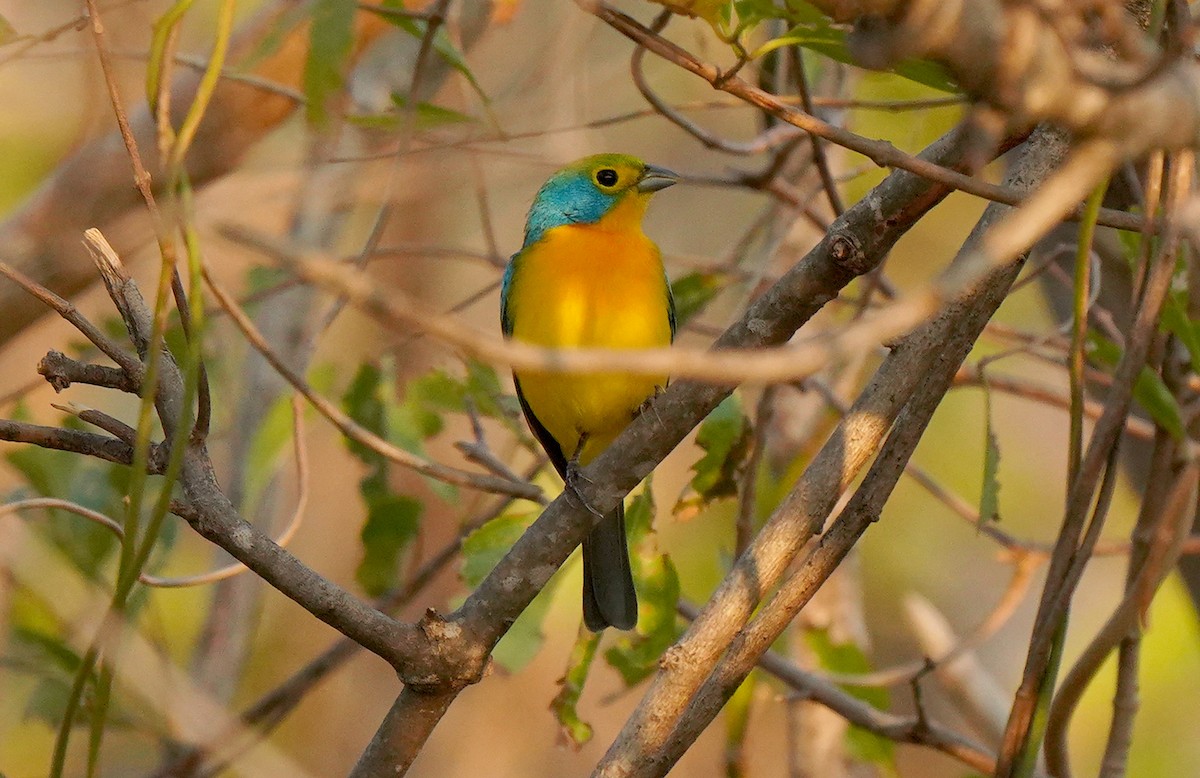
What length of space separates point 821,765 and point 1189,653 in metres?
2.52

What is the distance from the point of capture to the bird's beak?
434 centimetres

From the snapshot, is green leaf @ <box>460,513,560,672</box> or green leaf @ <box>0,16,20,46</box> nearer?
green leaf @ <box>0,16,20,46</box>

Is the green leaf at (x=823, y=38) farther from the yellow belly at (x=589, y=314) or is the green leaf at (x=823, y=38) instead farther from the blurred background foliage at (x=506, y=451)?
the yellow belly at (x=589, y=314)

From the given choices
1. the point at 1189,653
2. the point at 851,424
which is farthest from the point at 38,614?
the point at 1189,653

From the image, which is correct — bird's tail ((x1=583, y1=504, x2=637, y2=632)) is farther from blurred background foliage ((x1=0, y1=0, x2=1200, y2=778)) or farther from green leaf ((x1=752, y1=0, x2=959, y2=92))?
green leaf ((x1=752, y1=0, x2=959, y2=92))

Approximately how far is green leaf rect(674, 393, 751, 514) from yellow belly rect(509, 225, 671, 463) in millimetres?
587

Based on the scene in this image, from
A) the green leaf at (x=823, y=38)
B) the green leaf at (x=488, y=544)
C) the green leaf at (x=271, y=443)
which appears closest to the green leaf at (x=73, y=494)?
the green leaf at (x=271, y=443)

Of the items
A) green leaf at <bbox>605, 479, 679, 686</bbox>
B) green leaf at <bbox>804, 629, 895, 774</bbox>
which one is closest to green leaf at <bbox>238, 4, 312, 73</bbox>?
green leaf at <bbox>605, 479, 679, 686</bbox>

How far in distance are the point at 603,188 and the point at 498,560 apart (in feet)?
6.15

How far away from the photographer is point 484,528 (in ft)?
10.1

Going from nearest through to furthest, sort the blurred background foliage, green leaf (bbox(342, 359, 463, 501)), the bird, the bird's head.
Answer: the blurred background foliage < green leaf (bbox(342, 359, 463, 501)) < the bird < the bird's head

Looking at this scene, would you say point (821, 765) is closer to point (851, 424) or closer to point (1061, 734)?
point (1061, 734)

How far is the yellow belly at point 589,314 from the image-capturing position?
3.95 m

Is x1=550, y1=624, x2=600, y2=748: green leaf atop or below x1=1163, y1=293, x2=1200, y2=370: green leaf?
below
